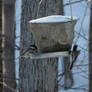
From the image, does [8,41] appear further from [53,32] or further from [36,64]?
[53,32]

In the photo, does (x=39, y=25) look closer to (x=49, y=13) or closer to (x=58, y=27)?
(x=58, y=27)

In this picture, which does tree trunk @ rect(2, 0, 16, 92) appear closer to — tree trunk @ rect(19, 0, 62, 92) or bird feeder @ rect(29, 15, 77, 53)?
tree trunk @ rect(19, 0, 62, 92)

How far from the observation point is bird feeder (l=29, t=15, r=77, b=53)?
2.61m

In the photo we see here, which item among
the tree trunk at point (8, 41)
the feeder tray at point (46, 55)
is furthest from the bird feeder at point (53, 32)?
the tree trunk at point (8, 41)

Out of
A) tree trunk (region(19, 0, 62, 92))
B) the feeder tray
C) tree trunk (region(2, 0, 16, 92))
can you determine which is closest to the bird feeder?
the feeder tray

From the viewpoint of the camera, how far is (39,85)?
4066 millimetres

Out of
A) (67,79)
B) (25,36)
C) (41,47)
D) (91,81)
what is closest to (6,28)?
(91,81)

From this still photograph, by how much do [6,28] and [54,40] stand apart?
482 centimetres

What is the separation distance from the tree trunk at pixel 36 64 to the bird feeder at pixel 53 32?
1.23m

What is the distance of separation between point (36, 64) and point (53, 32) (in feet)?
4.53

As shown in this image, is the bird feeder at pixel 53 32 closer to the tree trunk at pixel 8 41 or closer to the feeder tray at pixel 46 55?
the feeder tray at pixel 46 55

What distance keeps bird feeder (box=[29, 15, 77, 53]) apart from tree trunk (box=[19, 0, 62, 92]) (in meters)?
1.23

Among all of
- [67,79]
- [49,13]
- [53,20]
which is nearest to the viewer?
[53,20]

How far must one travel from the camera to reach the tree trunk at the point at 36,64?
3.95 meters
